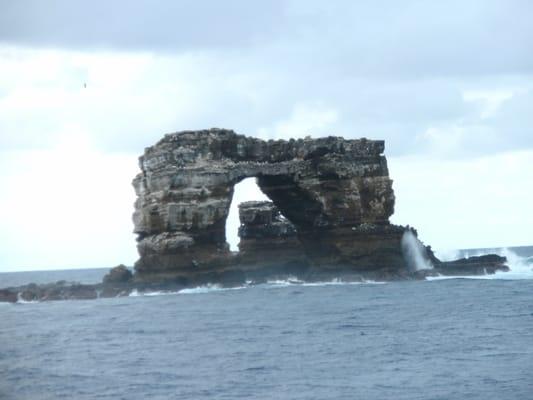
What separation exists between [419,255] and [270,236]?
1011 cm

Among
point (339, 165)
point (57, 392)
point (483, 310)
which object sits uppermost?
point (339, 165)

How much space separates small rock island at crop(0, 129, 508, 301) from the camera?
228 ft

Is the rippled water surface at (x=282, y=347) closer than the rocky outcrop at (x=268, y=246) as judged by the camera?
Yes

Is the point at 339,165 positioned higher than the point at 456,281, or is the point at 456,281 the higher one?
the point at 339,165

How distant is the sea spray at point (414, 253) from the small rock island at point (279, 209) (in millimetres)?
64

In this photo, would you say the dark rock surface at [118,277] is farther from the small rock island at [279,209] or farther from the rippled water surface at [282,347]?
the rippled water surface at [282,347]

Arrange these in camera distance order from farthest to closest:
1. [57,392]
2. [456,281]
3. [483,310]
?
[456,281]
[483,310]
[57,392]

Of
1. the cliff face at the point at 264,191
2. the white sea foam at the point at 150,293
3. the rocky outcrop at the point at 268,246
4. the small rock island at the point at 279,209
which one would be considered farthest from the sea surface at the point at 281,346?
the rocky outcrop at the point at 268,246

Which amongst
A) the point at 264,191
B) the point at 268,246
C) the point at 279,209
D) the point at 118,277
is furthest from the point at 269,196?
the point at 118,277

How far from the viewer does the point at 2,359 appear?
134ft

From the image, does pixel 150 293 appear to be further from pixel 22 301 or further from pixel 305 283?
pixel 305 283

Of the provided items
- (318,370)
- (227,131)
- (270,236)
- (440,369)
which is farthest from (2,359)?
(270,236)

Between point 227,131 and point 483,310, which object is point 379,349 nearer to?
point 483,310

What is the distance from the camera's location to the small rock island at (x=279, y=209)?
69500 millimetres
